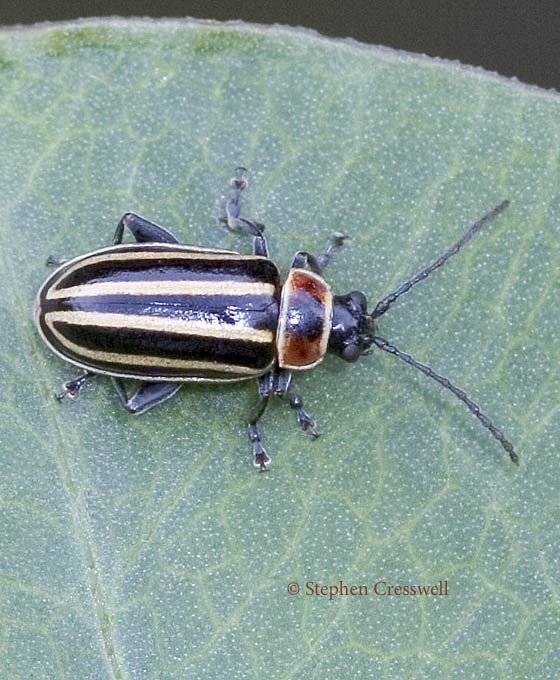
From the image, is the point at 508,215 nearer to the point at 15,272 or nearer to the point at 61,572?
the point at 15,272

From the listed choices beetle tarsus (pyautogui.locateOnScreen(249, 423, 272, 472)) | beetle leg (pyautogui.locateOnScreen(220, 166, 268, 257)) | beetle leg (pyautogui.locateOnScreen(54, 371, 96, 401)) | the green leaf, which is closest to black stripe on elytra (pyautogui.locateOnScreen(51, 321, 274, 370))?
beetle leg (pyautogui.locateOnScreen(54, 371, 96, 401))

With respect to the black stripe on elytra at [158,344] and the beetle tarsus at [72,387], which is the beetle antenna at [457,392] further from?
the beetle tarsus at [72,387]

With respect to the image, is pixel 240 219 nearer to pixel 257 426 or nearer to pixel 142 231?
pixel 142 231

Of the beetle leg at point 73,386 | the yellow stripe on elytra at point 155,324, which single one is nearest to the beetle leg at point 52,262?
the yellow stripe on elytra at point 155,324

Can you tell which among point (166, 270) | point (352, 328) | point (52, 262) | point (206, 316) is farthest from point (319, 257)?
point (52, 262)

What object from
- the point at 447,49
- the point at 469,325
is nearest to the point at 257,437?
the point at 469,325

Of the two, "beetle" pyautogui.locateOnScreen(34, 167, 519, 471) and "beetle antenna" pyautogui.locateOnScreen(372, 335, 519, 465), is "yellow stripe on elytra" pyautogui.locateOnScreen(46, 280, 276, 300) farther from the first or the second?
"beetle antenna" pyautogui.locateOnScreen(372, 335, 519, 465)
